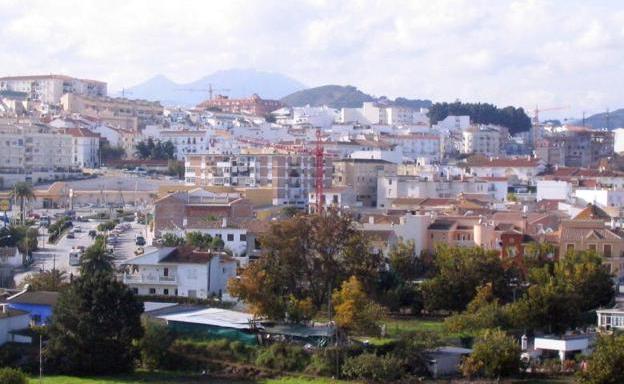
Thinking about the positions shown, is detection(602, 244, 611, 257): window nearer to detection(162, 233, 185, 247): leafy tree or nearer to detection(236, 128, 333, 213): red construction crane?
detection(236, 128, 333, 213): red construction crane

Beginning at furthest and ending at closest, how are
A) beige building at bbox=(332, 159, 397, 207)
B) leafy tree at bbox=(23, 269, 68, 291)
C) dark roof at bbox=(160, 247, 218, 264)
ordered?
beige building at bbox=(332, 159, 397, 207)
dark roof at bbox=(160, 247, 218, 264)
leafy tree at bbox=(23, 269, 68, 291)

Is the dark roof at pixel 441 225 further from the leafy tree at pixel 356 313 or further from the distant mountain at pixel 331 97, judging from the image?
the distant mountain at pixel 331 97

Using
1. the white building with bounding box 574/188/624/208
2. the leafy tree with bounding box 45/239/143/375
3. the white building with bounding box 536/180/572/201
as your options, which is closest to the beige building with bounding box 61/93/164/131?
the white building with bounding box 536/180/572/201

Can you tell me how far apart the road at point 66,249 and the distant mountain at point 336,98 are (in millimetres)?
80836

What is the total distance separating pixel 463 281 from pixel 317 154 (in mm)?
19166

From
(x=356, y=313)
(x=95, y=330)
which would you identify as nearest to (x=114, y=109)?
(x=356, y=313)

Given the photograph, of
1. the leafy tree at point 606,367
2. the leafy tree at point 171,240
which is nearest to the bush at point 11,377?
the leafy tree at point 606,367

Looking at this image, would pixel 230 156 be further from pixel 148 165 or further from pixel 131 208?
pixel 148 165

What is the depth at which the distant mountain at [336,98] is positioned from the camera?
405 ft

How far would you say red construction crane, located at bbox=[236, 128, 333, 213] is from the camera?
42688mm

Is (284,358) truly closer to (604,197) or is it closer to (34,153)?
(604,197)

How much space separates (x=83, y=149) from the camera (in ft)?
201

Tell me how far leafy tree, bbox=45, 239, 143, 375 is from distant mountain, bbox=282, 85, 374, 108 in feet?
332

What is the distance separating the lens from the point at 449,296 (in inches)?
1042
